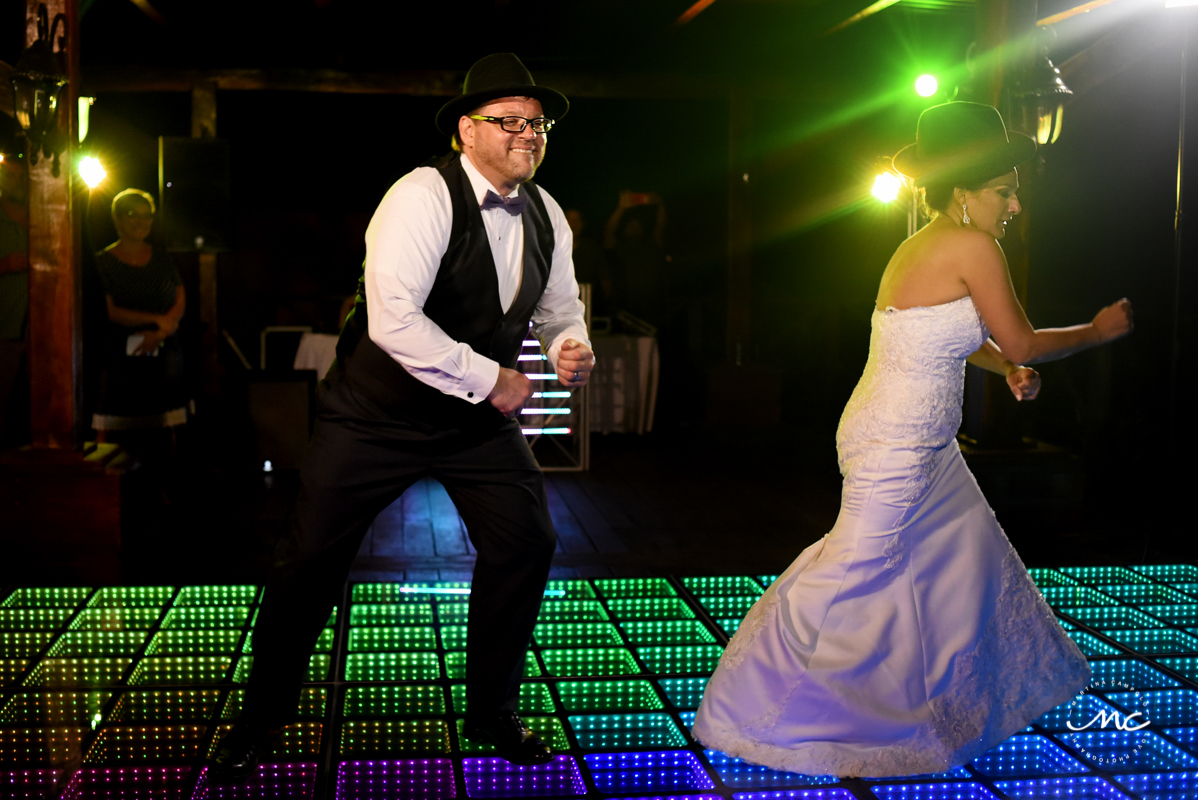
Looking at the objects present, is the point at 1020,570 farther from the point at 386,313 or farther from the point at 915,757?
the point at 386,313

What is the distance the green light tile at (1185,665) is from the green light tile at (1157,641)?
71 millimetres

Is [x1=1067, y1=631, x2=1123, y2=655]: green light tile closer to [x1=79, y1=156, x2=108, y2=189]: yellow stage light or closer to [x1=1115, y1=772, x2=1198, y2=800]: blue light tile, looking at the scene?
[x1=1115, y1=772, x2=1198, y2=800]: blue light tile

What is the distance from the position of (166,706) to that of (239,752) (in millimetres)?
532

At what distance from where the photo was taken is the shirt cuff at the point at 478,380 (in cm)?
232

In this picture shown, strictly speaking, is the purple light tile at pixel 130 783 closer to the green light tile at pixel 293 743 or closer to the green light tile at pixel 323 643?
the green light tile at pixel 293 743

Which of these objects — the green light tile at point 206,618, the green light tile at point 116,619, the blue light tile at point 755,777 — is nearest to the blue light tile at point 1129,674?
the blue light tile at point 755,777

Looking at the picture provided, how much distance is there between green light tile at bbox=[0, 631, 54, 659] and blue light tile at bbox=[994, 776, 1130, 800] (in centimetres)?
279

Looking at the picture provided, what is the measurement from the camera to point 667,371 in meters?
10.0

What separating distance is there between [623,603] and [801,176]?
364 inches

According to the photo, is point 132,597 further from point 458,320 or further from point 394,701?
point 458,320

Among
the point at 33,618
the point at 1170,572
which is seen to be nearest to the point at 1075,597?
the point at 1170,572

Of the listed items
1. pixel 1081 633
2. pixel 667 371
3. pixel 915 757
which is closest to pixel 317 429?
pixel 915 757

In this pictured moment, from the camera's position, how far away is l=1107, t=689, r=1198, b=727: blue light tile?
2.89 meters

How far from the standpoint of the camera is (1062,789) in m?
2.47
